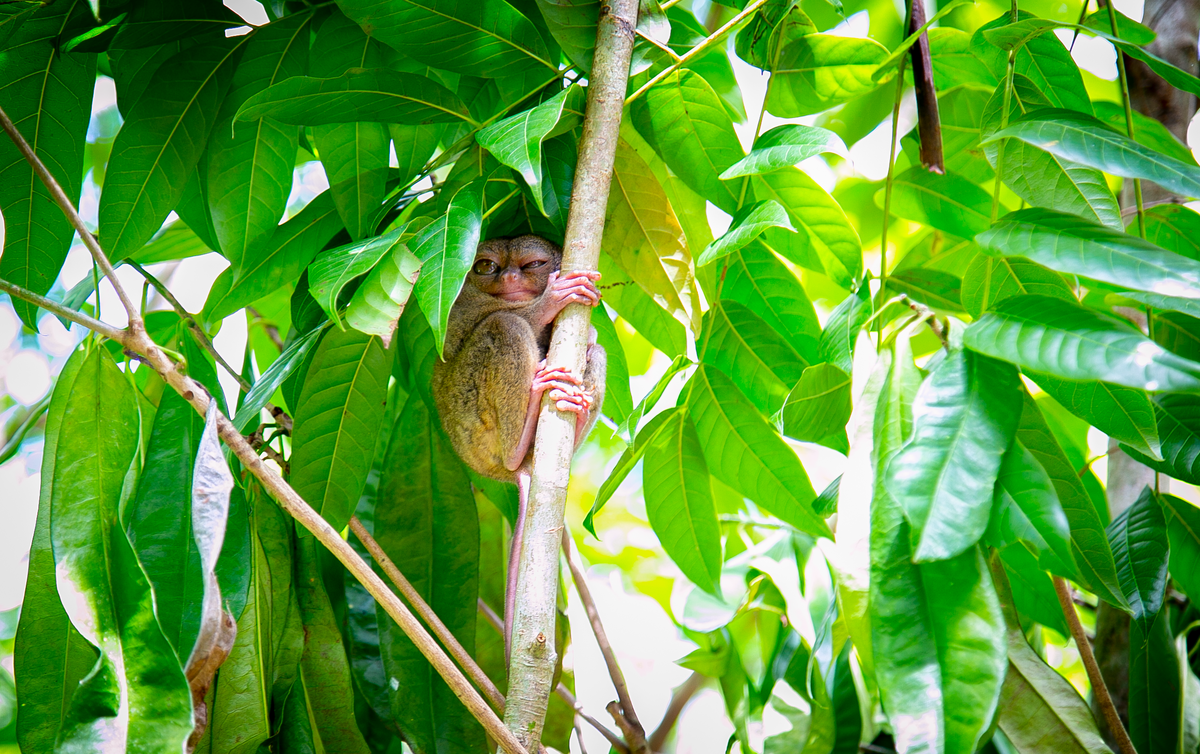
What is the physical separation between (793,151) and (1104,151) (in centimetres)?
45

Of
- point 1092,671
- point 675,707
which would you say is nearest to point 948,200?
point 1092,671

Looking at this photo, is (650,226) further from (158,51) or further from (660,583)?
(660,583)

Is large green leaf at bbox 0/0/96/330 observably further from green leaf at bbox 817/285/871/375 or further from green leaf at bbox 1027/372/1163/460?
green leaf at bbox 1027/372/1163/460

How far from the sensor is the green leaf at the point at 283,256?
2021 millimetres

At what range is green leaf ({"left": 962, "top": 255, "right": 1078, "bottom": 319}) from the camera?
4.71ft

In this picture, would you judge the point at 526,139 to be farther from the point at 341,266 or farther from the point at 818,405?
the point at 818,405

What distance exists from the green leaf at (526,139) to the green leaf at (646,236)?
38 cm

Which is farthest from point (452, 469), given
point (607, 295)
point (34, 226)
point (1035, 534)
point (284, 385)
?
point (1035, 534)

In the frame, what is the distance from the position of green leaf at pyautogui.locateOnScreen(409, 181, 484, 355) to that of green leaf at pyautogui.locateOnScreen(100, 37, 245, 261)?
699 mm

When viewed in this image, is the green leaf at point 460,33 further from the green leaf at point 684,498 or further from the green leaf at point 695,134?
the green leaf at point 684,498

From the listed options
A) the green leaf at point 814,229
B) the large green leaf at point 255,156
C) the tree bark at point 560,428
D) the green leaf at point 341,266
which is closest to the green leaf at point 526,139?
the tree bark at point 560,428

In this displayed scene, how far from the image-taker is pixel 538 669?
1.29 meters

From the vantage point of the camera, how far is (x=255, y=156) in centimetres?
→ 189

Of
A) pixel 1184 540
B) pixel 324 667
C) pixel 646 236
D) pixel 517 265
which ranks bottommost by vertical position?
pixel 324 667
